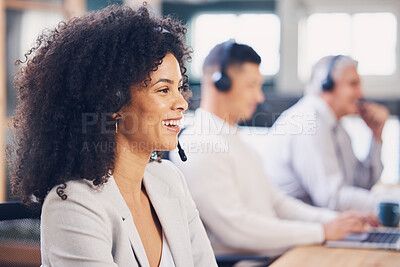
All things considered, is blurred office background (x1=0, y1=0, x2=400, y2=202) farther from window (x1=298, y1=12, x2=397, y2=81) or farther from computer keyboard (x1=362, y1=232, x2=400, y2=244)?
computer keyboard (x1=362, y1=232, x2=400, y2=244)

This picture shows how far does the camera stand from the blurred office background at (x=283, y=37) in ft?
9.95

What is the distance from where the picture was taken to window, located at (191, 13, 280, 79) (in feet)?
15.8

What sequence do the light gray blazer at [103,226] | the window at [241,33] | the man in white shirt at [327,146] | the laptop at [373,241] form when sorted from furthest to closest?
the window at [241,33]
the man in white shirt at [327,146]
the laptop at [373,241]
the light gray blazer at [103,226]

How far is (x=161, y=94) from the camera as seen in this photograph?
112 centimetres

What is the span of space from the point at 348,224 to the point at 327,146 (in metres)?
0.71

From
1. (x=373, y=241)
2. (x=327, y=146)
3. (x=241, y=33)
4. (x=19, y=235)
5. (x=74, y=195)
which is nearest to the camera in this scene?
(x=74, y=195)

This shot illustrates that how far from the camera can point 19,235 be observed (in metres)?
1.09

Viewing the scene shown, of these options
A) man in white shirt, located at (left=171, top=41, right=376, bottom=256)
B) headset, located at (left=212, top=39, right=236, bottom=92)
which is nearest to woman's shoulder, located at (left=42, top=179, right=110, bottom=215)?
man in white shirt, located at (left=171, top=41, right=376, bottom=256)

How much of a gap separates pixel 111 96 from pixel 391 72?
3.81 meters

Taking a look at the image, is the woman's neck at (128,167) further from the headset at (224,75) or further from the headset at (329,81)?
the headset at (329,81)

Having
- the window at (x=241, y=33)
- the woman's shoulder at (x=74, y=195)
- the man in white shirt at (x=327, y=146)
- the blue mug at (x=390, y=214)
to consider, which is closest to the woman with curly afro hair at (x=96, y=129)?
the woman's shoulder at (x=74, y=195)

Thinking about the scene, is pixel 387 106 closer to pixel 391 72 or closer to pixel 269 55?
pixel 391 72

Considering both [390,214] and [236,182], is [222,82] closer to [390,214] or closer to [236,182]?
[236,182]

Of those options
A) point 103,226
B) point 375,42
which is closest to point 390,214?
point 103,226
